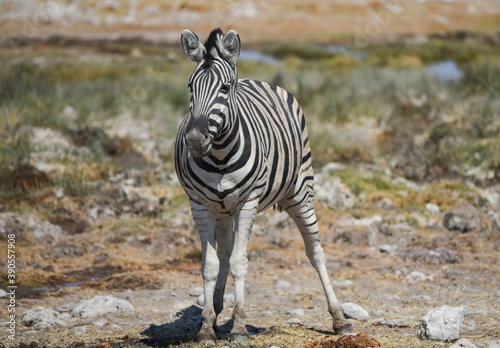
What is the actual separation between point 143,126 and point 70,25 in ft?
116

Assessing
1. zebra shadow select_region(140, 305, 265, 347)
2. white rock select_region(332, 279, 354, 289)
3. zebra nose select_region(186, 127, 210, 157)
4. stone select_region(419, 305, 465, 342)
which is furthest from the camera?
white rock select_region(332, 279, 354, 289)

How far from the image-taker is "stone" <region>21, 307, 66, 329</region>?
20.1 ft

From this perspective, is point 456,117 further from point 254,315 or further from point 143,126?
point 254,315

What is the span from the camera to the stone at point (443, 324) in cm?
551

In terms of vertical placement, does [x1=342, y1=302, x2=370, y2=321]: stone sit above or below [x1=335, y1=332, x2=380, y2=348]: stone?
below

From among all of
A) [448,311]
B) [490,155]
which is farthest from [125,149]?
[448,311]

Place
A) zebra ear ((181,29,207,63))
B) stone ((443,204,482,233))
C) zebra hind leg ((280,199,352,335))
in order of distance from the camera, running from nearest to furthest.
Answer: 1. zebra ear ((181,29,207,63))
2. zebra hind leg ((280,199,352,335))
3. stone ((443,204,482,233))

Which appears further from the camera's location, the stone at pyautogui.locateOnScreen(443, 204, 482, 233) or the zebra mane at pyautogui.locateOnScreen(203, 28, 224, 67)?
the stone at pyautogui.locateOnScreen(443, 204, 482, 233)

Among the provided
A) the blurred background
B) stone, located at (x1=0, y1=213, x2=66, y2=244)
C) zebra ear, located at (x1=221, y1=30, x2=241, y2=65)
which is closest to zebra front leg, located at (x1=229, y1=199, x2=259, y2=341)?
the blurred background

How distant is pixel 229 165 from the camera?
17.0 feet

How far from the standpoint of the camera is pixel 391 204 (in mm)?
10805

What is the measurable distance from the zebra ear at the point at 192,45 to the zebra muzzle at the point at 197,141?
0.75m

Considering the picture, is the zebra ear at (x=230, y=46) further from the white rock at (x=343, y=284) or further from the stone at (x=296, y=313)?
the white rock at (x=343, y=284)

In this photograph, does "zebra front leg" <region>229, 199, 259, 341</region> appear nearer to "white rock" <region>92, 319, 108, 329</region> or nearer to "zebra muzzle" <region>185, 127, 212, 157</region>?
"zebra muzzle" <region>185, 127, 212, 157</region>
